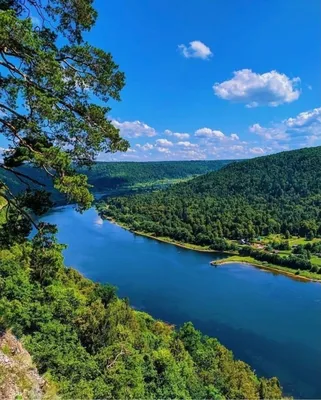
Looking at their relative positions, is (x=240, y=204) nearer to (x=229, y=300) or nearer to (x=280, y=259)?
(x=280, y=259)

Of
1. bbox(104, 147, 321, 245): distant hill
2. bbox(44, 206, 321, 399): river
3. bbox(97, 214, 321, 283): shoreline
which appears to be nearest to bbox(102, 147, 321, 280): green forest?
bbox(104, 147, 321, 245): distant hill

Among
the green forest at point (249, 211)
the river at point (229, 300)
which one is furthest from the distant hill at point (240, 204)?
the river at point (229, 300)

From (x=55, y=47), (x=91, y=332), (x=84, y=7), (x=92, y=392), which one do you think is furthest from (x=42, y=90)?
(x=91, y=332)

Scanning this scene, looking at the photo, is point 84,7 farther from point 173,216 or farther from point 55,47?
point 173,216

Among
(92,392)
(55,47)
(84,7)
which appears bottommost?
(92,392)

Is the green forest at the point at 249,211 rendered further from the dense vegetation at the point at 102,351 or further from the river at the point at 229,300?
the dense vegetation at the point at 102,351
